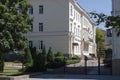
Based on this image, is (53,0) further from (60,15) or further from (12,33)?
(12,33)

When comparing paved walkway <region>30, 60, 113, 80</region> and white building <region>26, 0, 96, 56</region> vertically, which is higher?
white building <region>26, 0, 96, 56</region>

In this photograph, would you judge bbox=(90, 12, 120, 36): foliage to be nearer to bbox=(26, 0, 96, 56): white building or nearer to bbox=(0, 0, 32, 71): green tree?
bbox=(0, 0, 32, 71): green tree

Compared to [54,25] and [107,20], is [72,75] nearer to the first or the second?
[107,20]

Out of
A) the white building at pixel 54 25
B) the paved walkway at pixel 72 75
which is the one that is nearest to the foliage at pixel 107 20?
the paved walkway at pixel 72 75

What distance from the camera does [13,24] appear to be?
2184cm

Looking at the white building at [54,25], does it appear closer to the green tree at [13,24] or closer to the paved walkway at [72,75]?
the paved walkway at [72,75]

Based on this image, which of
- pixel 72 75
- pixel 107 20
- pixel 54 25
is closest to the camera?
pixel 107 20

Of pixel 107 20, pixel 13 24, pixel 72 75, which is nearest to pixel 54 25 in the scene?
pixel 72 75

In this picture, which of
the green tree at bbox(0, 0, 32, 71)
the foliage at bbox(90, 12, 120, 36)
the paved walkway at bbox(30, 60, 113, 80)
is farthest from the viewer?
the paved walkway at bbox(30, 60, 113, 80)

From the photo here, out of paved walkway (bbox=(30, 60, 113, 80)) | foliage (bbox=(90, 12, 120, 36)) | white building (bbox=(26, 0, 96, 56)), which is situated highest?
white building (bbox=(26, 0, 96, 56))

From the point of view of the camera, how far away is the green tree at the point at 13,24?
21453mm

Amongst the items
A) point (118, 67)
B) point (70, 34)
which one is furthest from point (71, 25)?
point (118, 67)

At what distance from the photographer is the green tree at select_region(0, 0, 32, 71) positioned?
21.5 m

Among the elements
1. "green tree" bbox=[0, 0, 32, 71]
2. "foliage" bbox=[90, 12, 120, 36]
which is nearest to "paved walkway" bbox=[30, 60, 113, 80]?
"green tree" bbox=[0, 0, 32, 71]
